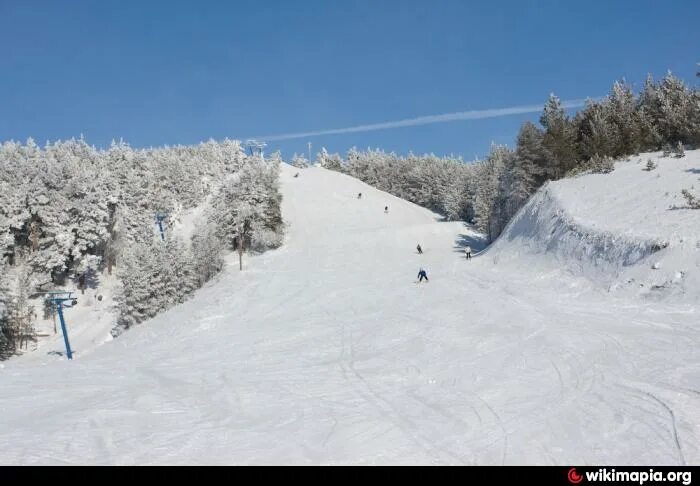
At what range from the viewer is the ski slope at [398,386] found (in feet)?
24.8

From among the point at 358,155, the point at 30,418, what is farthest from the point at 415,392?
the point at 358,155

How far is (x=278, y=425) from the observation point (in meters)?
8.91

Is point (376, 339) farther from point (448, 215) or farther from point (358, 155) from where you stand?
point (358, 155)

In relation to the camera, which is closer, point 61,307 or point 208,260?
point 61,307

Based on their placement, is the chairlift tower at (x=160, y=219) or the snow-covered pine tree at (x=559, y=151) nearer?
the snow-covered pine tree at (x=559, y=151)

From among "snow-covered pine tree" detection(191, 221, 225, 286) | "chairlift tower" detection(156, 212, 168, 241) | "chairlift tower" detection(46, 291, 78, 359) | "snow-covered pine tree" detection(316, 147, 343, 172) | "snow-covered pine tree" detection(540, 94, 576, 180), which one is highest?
"snow-covered pine tree" detection(316, 147, 343, 172)

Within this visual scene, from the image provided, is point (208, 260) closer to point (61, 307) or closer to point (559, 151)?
point (61, 307)

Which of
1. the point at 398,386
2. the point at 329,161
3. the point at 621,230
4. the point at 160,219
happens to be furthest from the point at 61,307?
the point at 329,161

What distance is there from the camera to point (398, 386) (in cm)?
1146

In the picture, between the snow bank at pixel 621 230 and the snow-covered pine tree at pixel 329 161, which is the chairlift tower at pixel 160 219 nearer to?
the snow bank at pixel 621 230

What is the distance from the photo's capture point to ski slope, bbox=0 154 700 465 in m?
7.57

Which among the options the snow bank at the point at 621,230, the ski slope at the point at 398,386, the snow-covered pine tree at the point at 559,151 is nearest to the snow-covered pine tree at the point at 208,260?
the ski slope at the point at 398,386

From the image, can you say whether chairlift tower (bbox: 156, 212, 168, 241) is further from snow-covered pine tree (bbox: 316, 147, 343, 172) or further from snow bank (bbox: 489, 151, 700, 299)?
snow-covered pine tree (bbox: 316, 147, 343, 172)

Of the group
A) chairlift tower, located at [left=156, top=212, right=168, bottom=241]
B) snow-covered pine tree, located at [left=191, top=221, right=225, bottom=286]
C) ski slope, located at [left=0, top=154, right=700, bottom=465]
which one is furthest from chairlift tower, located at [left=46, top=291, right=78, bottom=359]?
chairlift tower, located at [left=156, top=212, right=168, bottom=241]
